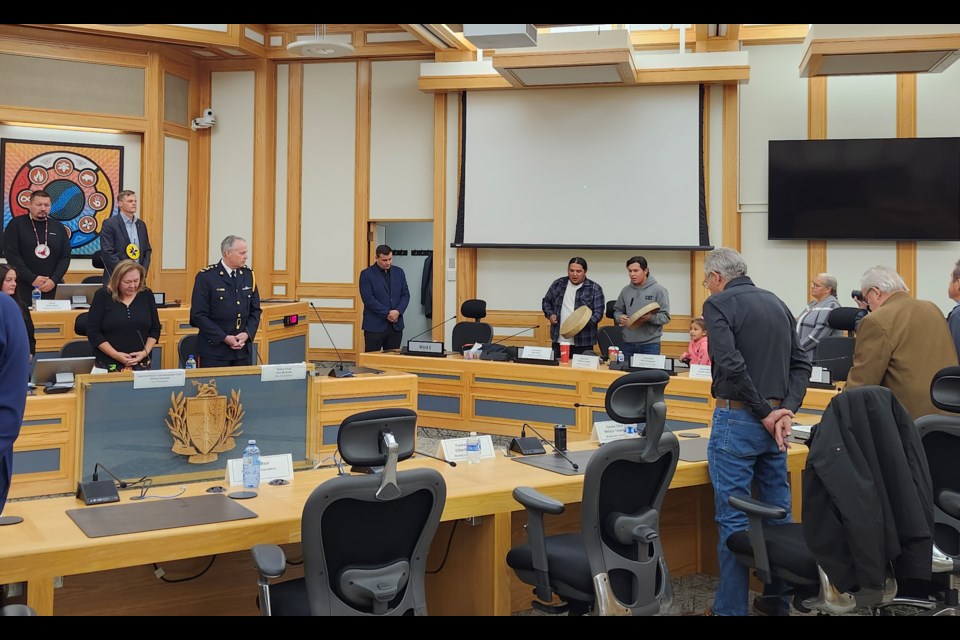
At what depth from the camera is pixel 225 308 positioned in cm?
605

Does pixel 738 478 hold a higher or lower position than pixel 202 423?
lower

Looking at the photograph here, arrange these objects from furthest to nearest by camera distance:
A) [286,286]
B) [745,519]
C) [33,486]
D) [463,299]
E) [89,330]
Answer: [286,286] → [463,299] → [89,330] → [33,486] → [745,519]

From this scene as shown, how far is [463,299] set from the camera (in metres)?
10.3

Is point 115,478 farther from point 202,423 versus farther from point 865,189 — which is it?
point 865,189

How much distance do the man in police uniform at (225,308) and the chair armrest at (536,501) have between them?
3412mm

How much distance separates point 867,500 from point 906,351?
5.11 feet

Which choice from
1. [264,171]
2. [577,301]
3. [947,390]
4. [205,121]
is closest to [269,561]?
[947,390]

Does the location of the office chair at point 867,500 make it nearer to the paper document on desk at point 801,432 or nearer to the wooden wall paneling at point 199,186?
the paper document on desk at point 801,432

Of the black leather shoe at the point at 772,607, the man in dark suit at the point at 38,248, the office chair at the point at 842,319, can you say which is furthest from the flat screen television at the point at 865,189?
the man in dark suit at the point at 38,248

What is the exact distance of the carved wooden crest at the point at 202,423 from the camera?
3.45 meters
